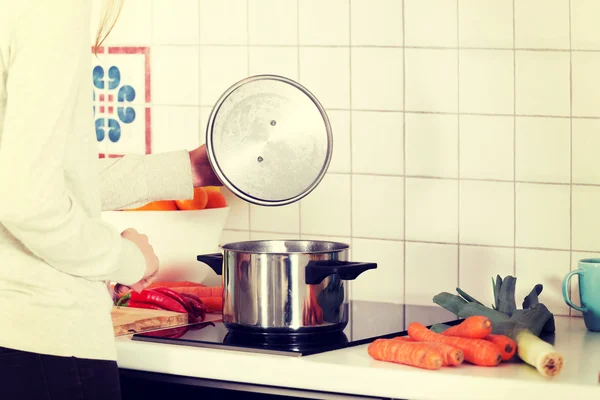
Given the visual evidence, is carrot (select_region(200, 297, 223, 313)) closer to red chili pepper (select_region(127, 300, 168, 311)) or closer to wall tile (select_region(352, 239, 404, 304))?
red chili pepper (select_region(127, 300, 168, 311))

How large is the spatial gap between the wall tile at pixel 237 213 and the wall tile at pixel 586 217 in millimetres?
724

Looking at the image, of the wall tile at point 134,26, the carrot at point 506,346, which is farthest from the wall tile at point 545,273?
the wall tile at point 134,26

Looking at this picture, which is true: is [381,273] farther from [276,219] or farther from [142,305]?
[142,305]

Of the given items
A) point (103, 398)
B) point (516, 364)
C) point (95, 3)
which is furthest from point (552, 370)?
point (95, 3)

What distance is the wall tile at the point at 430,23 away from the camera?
1.83 m

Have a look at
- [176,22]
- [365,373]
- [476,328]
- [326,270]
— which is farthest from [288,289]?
[176,22]

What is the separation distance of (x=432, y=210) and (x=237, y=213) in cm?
46

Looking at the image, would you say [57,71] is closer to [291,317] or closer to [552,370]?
[291,317]

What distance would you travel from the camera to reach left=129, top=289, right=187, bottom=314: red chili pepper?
1.67 m

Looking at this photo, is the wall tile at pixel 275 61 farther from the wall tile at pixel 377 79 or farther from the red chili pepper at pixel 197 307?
the red chili pepper at pixel 197 307

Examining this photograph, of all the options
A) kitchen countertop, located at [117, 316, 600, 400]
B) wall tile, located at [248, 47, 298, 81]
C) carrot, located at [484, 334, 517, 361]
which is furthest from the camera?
wall tile, located at [248, 47, 298, 81]

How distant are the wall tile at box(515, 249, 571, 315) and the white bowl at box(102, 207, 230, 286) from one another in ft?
2.10

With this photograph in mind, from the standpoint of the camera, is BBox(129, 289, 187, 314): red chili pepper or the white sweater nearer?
the white sweater

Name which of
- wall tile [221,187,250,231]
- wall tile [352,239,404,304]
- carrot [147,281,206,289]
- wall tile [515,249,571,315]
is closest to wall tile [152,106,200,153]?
wall tile [221,187,250,231]
